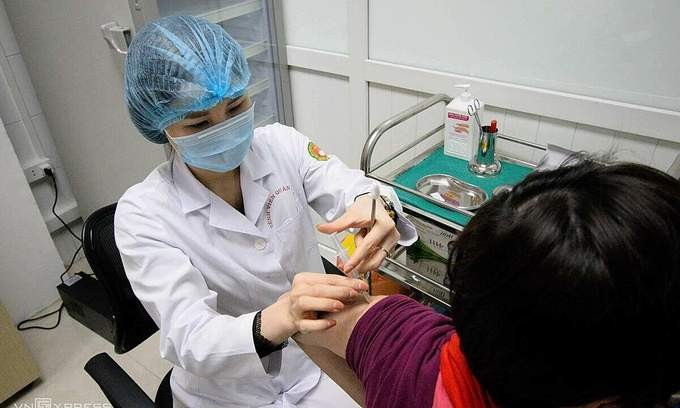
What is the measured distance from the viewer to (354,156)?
2.00 meters

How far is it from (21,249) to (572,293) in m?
2.33

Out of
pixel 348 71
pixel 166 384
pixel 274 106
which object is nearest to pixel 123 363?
pixel 166 384

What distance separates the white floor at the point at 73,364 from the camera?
6.08 ft

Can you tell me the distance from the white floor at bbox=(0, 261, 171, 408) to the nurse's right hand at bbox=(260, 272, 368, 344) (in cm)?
135

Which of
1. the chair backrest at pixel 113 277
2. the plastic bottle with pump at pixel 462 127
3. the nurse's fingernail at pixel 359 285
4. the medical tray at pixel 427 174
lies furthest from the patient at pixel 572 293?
the plastic bottle with pump at pixel 462 127

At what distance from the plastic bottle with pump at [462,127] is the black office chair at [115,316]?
1.02 meters

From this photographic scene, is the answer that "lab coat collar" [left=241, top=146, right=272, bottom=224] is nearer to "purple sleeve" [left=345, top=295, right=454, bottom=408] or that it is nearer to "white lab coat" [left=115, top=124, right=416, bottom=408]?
"white lab coat" [left=115, top=124, right=416, bottom=408]

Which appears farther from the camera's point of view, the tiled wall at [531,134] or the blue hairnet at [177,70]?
the tiled wall at [531,134]

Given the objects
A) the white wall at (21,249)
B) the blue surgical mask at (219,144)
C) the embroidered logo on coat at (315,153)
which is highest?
the blue surgical mask at (219,144)

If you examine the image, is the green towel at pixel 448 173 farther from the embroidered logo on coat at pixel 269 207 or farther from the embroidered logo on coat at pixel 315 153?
the embroidered logo on coat at pixel 269 207

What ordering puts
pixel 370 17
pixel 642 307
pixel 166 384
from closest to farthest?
pixel 642 307
pixel 166 384
pixel 370 17

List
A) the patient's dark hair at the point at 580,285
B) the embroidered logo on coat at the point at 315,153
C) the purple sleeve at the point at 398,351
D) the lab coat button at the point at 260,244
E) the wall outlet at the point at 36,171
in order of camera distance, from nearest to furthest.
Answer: the patient's dark hair at the point at 580,285, the purple sleeve at the point at 398,351, the lab coat button at the point at 260,244, the embroidered logo on coat at the point at 315,153, the wall outlet at the point at 36,171

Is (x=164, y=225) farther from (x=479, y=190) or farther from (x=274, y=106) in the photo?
(x=274, y=106)

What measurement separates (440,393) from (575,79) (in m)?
1.11
